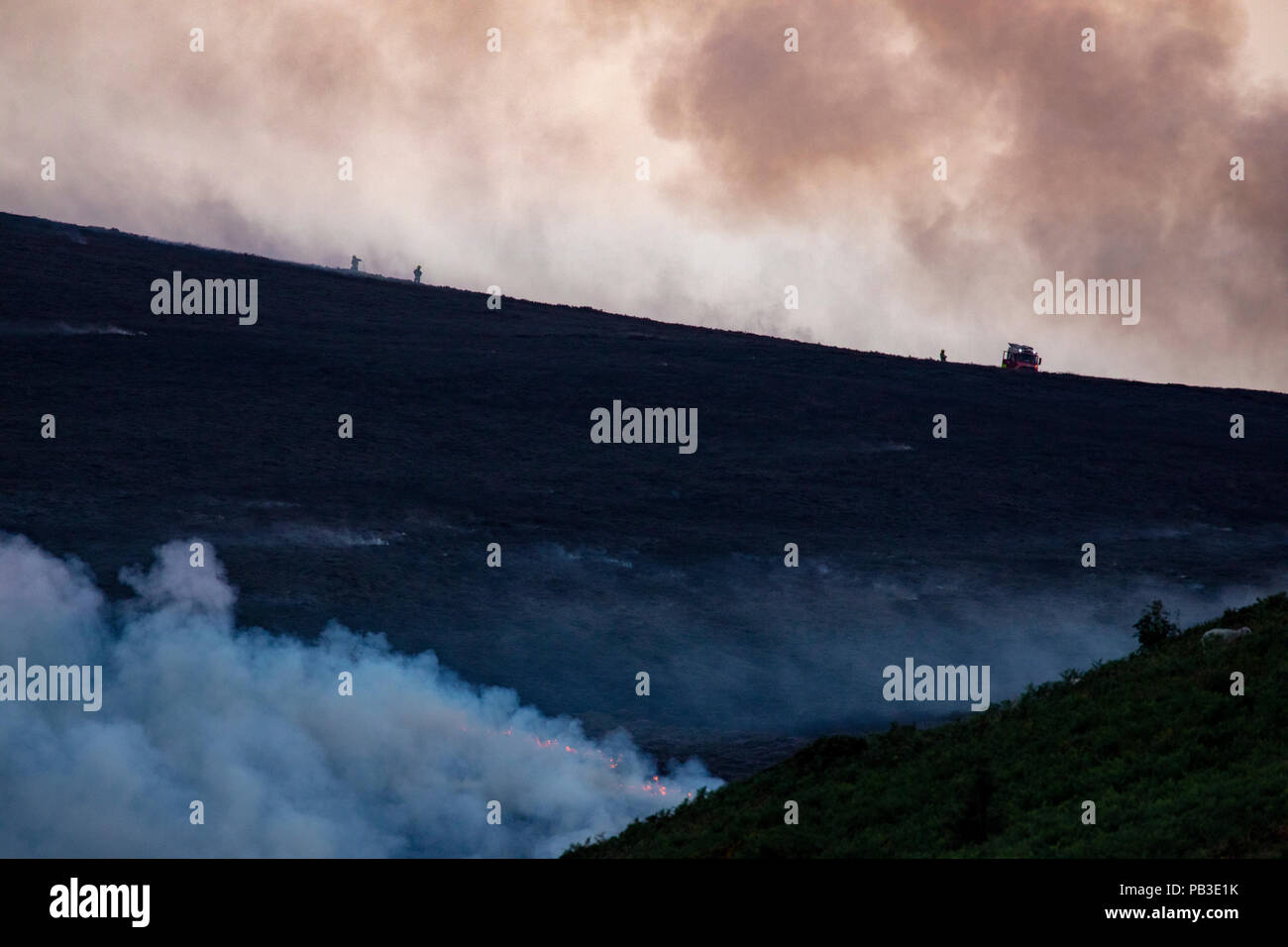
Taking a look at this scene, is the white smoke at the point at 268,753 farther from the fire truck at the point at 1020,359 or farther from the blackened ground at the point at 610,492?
the fire truck at the point at 1020,359

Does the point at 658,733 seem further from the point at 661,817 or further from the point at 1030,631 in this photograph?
the point at 1030,631

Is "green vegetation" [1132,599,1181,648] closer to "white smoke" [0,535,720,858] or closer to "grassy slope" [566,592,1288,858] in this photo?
"grassy slope" [566,592,1288,858]

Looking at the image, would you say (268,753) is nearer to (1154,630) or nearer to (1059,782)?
(1059,782)

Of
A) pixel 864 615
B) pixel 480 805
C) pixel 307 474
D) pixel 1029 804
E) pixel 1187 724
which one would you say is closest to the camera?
pixel 1029 804

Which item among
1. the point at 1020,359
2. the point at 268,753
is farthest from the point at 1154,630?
the point at 1020,359

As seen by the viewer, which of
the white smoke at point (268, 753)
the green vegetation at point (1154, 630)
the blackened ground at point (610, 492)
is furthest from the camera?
the blackened ground at point (610, 492)

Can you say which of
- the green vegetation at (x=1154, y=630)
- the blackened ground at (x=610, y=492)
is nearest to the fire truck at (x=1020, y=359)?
the blackened ground at (x=610, y=492)

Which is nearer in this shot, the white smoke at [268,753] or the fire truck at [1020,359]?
the white smoke at [268,753]
